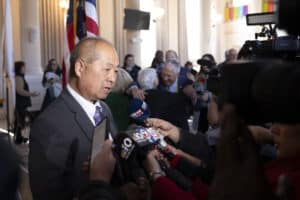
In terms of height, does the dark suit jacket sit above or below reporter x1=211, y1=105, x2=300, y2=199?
below

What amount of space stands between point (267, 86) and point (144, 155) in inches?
33.2

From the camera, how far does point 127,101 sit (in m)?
4.99

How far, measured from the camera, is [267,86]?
855mm

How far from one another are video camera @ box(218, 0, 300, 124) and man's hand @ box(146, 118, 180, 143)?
1.21 metres

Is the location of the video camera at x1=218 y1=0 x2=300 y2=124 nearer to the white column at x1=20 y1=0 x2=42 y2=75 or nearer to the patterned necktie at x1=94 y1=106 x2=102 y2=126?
the patterned necktie at x1=94 y1=106 x2=102 y2=126

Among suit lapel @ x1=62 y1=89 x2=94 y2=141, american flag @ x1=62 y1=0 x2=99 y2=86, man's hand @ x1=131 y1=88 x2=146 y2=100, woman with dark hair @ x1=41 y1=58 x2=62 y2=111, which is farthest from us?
woman with dark hair @ x1=41 y1=58 x2=62 y2=111

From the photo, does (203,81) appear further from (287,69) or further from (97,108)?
(287,69)

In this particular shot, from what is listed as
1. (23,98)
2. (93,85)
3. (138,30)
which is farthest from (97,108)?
(138,30)

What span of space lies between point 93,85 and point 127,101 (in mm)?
2552

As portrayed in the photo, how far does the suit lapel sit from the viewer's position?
2.33 meters

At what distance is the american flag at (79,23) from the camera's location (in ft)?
14.6

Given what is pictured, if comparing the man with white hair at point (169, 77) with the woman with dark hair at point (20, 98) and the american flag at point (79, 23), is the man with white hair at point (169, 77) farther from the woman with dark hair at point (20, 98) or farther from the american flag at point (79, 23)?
the woman with dark hair at point (20, 98)

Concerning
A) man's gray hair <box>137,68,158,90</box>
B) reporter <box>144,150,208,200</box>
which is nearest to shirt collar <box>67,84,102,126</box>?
reporter <box>144,150,208,200</box>

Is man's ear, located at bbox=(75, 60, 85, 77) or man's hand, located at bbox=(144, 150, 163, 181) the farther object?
man's ear, located at bbox=(75, 60, 85, 77)
